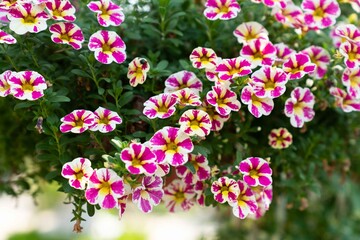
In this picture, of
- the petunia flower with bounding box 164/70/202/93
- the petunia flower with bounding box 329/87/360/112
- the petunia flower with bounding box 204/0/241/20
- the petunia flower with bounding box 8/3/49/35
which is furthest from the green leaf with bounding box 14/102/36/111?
the petunia flower with bounding box 329/87/360/112

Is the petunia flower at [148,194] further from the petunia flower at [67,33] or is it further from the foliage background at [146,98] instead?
the petunia flower at [67,33]

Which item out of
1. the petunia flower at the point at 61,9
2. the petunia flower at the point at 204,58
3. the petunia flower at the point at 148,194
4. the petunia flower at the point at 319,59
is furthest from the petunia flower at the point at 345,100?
the petunia flower at the point at 61,9

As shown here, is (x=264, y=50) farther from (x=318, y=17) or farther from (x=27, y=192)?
(x=27, y=192)

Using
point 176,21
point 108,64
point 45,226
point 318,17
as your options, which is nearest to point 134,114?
point 108,64

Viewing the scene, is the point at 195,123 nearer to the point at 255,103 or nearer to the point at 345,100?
the point at 255,103

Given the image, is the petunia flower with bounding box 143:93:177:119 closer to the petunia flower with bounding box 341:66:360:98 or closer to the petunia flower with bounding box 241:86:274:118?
the petunia flower with bounding box 241:86:274:118

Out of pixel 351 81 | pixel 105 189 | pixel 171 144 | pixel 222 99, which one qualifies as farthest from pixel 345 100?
pixel 105 189
